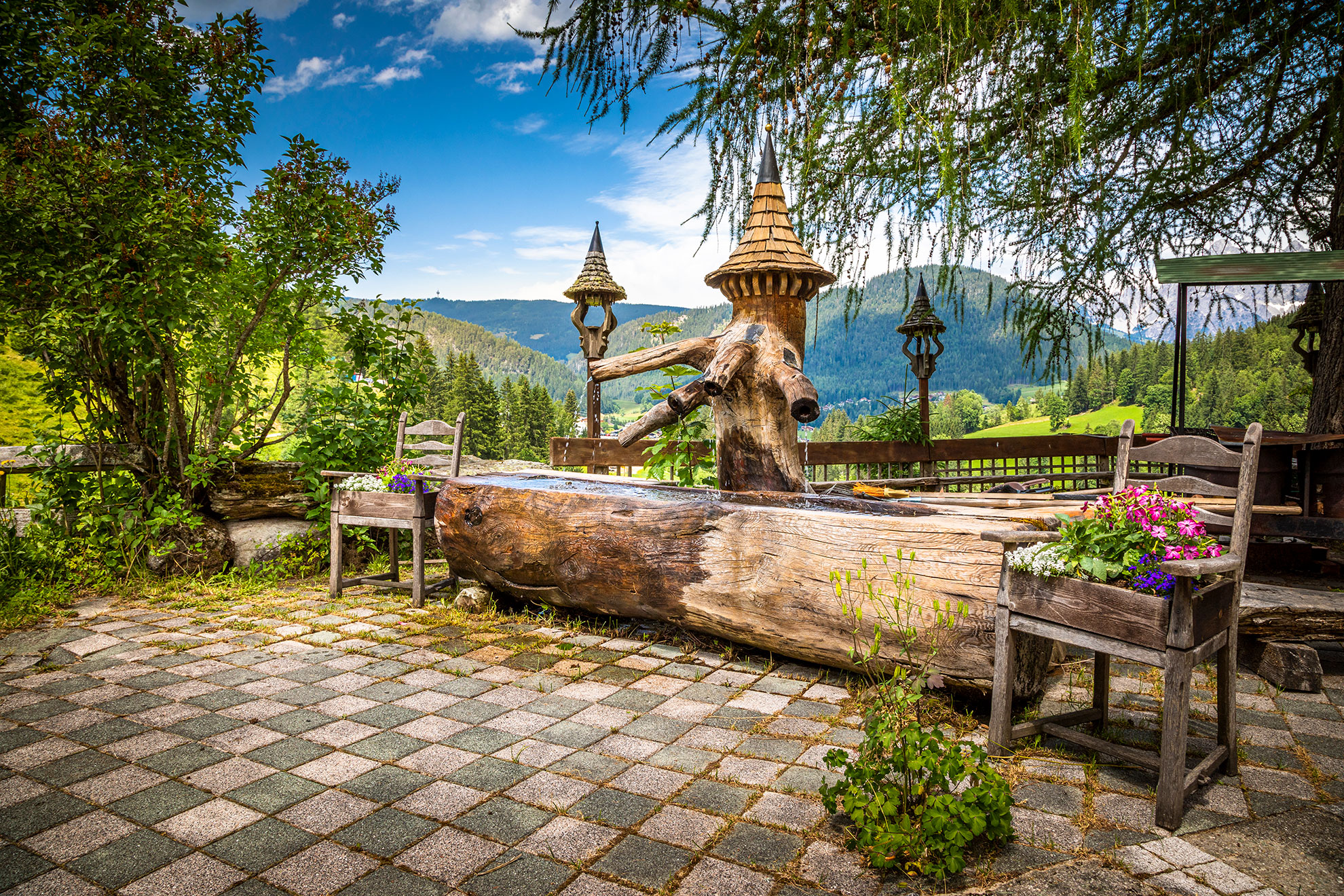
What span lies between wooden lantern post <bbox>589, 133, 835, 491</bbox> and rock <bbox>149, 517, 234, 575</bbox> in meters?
3.61

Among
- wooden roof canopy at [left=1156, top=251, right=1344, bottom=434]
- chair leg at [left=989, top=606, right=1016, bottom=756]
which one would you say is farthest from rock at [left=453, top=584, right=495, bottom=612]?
wooden roof canopy at [left=1156, top=251, right=1344, bottom=434]

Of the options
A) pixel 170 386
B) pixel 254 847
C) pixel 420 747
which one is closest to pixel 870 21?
pixel 420 747

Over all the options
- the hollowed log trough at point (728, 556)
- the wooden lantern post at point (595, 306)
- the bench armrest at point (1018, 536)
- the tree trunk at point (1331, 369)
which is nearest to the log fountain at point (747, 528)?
the hollowed log trough at point (728, 556)

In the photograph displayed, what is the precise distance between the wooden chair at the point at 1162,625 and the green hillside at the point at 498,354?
340ft

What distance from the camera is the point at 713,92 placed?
9.93 feet

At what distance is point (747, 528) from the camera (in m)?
3.40

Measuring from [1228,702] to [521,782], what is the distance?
8.14 feet

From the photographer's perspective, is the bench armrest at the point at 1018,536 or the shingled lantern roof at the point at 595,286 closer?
the bench armrest at the point at 1018,536

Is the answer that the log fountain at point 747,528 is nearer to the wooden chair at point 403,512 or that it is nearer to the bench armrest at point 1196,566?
the wooden chair at point 403,512

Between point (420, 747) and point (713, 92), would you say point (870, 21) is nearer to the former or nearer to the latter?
point (713, 92)

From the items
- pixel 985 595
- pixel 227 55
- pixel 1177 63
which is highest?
pixel 227 55

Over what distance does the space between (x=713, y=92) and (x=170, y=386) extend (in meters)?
4.66

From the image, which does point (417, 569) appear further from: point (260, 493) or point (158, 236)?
point (158, 236)

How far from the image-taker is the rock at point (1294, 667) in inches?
124
